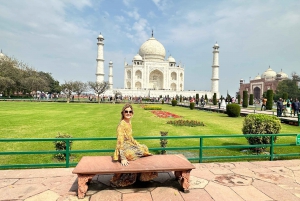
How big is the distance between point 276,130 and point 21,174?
249 inches

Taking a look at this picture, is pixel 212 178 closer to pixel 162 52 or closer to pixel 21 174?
pixel 21 174

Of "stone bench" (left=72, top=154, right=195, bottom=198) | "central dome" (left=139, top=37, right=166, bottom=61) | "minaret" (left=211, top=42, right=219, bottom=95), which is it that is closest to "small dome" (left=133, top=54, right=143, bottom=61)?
"central dome" (left=139, top=37, right=166, bottom=61)

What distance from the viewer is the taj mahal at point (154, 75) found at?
48.1 meters

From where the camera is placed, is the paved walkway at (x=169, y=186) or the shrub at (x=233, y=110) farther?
the shrub at (x=233, y=110)

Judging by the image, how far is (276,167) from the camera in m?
4.45

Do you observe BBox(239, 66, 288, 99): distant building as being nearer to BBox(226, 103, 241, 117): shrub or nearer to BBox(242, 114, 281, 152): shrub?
BBox(226, 103, 241, 117): shrub

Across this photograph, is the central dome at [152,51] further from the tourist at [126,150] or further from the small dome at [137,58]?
the tourist at [126,150]

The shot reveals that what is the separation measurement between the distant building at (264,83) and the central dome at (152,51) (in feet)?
84.0

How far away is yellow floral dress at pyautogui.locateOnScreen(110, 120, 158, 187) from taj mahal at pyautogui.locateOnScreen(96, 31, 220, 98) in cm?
4362

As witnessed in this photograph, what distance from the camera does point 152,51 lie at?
180 ft

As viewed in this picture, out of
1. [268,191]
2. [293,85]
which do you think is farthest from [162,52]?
[268,191]

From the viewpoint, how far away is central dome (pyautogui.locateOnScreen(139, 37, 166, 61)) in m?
55.1

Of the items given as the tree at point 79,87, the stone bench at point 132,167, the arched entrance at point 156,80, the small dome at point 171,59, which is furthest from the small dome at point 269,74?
the stone bench at point 132,167

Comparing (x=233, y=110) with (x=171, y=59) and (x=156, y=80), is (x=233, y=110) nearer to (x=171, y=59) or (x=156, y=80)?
(x=156, y=80)
